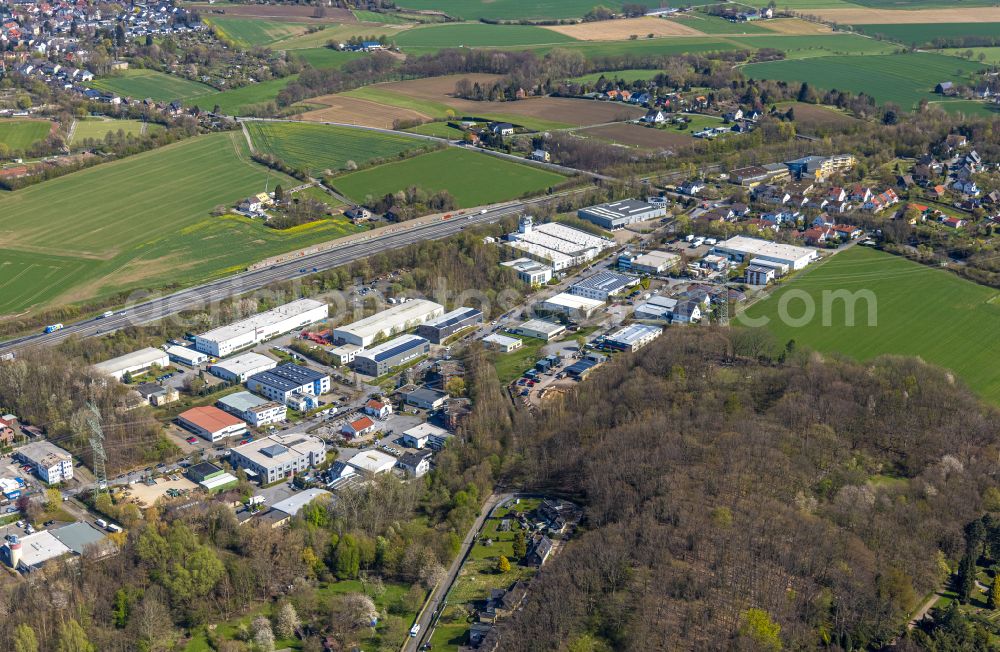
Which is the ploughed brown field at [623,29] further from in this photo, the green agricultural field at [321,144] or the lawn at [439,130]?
the green agricultural field at [321,144]

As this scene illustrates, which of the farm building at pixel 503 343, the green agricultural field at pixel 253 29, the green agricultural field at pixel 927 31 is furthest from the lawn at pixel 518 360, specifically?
the green agricultural field at pixel 927 31

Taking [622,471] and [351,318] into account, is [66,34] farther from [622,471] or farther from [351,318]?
[622,471]

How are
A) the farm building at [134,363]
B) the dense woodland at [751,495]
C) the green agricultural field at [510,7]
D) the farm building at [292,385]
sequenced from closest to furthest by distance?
the dense woodland at [751,495]
the farm building at [292,385]
the farm building at [134,363]
the green agricultural field at [510,7]

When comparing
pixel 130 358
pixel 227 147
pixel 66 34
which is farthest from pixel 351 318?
pixel 66 34

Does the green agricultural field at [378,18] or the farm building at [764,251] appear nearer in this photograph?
the farm building at [764,251]

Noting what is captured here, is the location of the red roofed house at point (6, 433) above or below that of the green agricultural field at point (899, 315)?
below

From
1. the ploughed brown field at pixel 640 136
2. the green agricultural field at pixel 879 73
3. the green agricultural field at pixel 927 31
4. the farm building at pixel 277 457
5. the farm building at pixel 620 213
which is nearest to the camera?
the farm building at pixel 277 457

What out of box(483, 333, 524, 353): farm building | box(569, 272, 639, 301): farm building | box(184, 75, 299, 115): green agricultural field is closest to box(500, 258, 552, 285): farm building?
box(569, 272, 639, 301): farm building

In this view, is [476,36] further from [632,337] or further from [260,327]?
[632,337]
